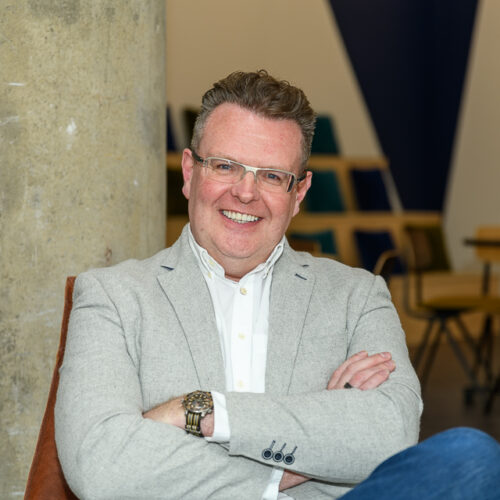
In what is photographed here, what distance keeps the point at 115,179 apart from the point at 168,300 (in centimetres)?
53

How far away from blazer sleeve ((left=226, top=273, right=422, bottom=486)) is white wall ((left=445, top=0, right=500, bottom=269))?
292 inches

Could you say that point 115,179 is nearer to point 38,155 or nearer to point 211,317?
point 38,155

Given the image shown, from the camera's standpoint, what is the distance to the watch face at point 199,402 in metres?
1.64

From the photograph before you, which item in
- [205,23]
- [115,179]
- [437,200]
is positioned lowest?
[437,200]

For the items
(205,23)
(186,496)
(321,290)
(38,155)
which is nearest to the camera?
(186,496)

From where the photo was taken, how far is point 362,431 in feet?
5.46


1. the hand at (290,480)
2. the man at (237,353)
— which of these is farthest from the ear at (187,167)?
the hand at (290,480)

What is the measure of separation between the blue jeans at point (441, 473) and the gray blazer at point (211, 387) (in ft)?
0.87

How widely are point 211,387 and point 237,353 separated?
0.37ft

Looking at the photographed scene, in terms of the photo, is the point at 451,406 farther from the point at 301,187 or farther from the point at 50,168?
the point at 50,168

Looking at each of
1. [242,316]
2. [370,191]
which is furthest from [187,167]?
[370,191]

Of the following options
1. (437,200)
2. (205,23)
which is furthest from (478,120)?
(205,23)

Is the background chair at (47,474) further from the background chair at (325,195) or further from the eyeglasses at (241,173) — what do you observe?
the background chair at (325,195)

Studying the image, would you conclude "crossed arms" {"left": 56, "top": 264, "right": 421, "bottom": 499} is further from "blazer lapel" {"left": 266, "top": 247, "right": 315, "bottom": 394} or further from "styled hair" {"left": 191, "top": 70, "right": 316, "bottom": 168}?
"styled hair" {"left": 191, "top": 70, "right": 316, "bottom": 168}
